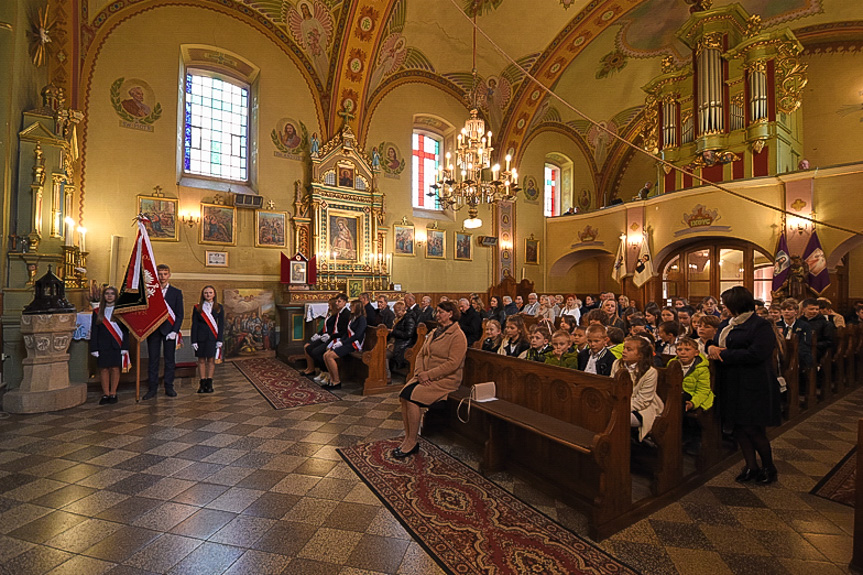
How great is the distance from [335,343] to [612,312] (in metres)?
4.20

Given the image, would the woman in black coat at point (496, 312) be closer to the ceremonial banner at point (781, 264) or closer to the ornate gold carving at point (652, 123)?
the ceremonial banner at point (781, 264)

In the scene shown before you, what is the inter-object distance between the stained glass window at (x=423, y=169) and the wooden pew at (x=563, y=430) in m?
9.38

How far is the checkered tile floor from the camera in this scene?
7.09 feet

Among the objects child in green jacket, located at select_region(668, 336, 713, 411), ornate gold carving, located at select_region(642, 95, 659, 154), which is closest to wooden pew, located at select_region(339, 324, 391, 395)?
child in green jacket, located at select_region(668, 336, 713, 411)

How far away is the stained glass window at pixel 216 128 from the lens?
31.2ft

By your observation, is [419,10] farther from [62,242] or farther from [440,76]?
[62,242]

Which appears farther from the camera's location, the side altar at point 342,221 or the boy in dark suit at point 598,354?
the side altar at point 342,221

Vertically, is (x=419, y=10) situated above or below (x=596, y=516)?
above

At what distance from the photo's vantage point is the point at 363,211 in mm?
10961

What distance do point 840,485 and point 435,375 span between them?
3097 millimetres

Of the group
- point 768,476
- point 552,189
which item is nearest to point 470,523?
point 768,476

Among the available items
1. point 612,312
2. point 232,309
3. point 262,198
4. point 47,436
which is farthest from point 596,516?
point 262,198

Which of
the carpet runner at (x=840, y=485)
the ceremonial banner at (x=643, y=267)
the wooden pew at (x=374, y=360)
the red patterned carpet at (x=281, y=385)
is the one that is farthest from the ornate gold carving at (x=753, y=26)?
the red patterned carpet at (x=281, y=385)

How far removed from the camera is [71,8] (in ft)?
24.5
